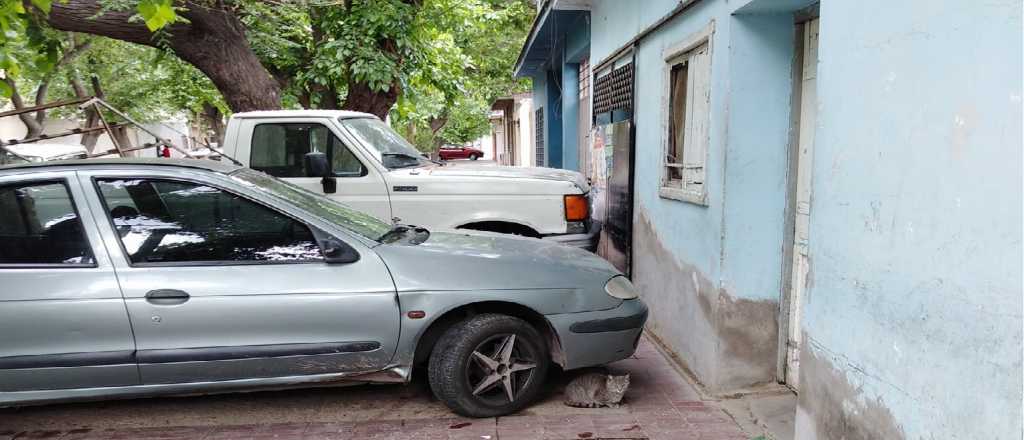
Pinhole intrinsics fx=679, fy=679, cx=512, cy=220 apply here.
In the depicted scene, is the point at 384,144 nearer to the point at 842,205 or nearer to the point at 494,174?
Answer: the point at 494,174

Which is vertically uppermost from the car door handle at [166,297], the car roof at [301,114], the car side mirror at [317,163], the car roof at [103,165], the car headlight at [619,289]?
the car roof at [301,114]

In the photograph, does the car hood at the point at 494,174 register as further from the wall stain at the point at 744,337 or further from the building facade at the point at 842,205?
the wall stain at the point at 744,337

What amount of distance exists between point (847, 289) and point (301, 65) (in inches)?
387

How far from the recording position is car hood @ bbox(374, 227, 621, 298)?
146 inches

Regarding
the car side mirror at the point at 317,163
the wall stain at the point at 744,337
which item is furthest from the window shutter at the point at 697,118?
the car side mirror at the point at 317,163

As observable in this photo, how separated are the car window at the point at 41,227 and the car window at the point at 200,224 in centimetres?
19

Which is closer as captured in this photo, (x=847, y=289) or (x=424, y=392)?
(x=847, y=289)

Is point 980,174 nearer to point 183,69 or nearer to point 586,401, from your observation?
point 586,401

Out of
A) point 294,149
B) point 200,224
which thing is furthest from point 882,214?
point 294,149

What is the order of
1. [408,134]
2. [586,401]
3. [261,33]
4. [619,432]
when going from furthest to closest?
[408,134] < [261,33] < [586,401] < [619,432]

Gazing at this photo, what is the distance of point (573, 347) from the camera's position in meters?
3.87

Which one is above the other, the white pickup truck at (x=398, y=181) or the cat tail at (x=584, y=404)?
the white pickup truck at (x=398, y=181)

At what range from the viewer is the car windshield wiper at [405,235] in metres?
4.02

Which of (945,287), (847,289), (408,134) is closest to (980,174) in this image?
(945,287)
